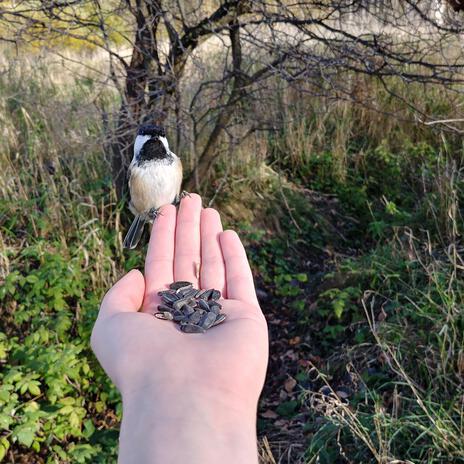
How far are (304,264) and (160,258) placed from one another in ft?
8.27

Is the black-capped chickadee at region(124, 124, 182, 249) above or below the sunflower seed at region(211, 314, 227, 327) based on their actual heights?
above

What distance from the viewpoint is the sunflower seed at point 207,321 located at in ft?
6.16

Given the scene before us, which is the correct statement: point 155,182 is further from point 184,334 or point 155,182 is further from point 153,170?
point 184,334

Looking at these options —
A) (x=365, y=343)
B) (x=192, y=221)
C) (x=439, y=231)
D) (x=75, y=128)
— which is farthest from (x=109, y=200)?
(x=439, y=231)

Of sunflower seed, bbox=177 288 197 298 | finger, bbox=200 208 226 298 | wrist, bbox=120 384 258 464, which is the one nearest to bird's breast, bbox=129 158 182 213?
finger, bbox=200 208 226 298

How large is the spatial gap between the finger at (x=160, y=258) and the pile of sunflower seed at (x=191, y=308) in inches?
3.8

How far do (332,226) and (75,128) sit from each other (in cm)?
249

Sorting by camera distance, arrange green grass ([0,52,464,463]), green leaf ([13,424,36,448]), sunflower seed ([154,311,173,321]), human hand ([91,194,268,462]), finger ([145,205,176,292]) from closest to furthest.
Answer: human hand ([91,194,268,462]) < sunflower seed ([154,311,173,321]) < finger ([145,205,176,292]) < green leaf ([13,424,36,448]) < green grass ([0,52,464,463])

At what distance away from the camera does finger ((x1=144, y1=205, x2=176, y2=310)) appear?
2303mm

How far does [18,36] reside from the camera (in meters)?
3.39

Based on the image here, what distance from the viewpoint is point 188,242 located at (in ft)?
8.18

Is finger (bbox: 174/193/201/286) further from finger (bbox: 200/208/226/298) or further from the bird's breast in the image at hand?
the bird's breast

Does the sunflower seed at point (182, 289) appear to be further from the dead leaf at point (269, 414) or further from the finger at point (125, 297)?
the dead leaf at point (269, 414)

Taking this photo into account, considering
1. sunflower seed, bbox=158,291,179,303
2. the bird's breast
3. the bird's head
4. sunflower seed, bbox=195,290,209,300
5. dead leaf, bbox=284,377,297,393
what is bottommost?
dead leaf, bbox=284,377,297,393
